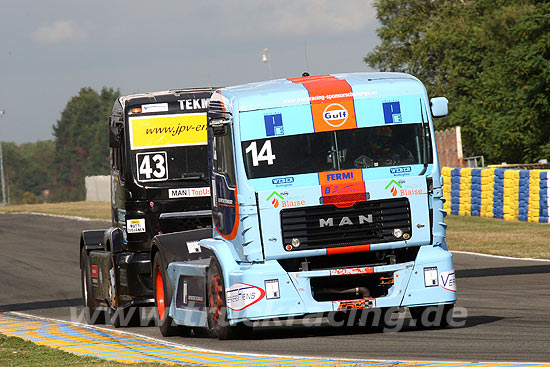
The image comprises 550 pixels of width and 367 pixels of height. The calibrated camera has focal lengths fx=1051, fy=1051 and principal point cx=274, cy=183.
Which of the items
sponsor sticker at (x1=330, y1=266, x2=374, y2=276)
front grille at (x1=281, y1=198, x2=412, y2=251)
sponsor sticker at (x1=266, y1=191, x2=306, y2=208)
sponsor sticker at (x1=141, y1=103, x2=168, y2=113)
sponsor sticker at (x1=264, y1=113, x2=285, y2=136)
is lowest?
sponsor sticker at (x1=330, y1=266, x2=374, y2=276)

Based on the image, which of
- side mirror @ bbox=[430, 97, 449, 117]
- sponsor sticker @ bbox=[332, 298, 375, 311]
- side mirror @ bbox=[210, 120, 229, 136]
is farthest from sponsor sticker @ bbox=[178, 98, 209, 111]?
sponsor sticker @ bbox=[332, 298, 375, 311]

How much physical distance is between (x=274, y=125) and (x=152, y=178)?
385 centimetres

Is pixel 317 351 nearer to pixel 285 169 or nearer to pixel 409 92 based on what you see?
pixel 285 169

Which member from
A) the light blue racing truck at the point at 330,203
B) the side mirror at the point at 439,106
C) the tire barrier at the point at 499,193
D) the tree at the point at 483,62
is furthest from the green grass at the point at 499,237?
the tree at the point at 483,62

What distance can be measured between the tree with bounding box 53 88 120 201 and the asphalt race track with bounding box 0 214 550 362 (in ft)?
491

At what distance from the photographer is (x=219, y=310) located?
1123 centimetres

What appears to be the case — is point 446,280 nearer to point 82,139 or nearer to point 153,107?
point 153,107

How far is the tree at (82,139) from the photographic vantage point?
17562 cm

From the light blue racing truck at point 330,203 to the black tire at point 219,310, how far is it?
2 cm

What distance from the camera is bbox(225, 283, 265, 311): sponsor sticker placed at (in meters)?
10.7

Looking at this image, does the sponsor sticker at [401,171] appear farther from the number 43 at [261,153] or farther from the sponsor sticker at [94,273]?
the sponsor sticker at [94,273]

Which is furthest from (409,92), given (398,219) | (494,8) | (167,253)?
(494,8)

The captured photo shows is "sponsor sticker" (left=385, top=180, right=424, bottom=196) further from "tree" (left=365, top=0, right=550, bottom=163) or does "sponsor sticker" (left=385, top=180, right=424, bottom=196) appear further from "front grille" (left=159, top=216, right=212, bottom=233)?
"tree" (left=365, top=0, right=550, bottom=163)

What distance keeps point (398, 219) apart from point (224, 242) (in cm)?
191
